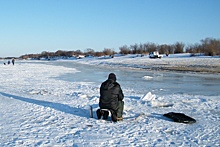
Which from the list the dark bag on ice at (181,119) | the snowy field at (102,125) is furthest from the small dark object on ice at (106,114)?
the dark bag on ice at (181,119)

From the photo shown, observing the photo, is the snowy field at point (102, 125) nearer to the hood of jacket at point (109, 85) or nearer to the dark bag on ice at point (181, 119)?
the dark bag on ice at point (181, 119)

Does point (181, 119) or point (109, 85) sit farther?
point (181, 119)

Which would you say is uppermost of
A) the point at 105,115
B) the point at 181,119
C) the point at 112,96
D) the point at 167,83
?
the point at 112,96

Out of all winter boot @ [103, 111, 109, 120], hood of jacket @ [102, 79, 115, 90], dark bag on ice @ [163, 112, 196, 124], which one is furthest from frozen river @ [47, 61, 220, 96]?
hood of jacket @ [102, 79, 115, 90]

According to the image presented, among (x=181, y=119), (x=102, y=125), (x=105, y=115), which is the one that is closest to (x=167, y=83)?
(x=181, y=119)

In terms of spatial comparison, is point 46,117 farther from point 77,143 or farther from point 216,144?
point 216,144

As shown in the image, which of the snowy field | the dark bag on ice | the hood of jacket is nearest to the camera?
the snowy field

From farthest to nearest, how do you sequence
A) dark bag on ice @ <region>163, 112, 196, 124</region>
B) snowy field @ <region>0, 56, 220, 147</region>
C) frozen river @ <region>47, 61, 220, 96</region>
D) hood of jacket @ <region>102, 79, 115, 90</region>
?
1. frozen river @ <region>47, 61, 220, 96</region>
2. dark bag on ice @ <region>163, 112, 196, 124</region>
3. hood of jacket @ <region>102, 79, 115, 90</region>
4. snowy field @ <region>0, 56, 220, 147</region>

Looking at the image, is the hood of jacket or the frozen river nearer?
the hood of jacket

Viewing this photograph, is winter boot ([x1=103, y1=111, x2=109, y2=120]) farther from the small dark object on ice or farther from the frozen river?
the frozen river

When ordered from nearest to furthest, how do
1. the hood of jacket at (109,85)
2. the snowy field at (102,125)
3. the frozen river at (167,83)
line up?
the snowy field at (102,125) < the hood of jacket at (109,85) < the frozen river at (167,83)

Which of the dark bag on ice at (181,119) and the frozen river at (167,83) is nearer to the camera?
the dark bag on ice at (181,119)

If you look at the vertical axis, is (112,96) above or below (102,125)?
above

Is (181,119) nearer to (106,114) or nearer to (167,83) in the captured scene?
(106,114)
